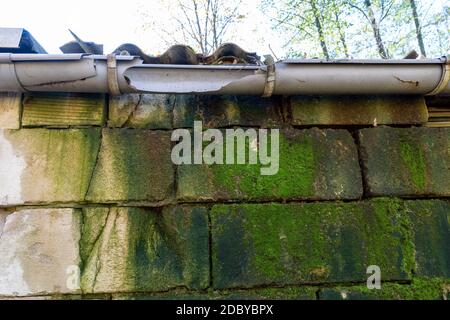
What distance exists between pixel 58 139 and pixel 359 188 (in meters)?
1.68

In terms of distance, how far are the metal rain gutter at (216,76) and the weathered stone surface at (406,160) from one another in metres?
0.28

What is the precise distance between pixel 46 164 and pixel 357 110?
1.77 metres

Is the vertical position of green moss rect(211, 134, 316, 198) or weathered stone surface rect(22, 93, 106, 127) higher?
weathered stone surface rect(22, 93, 106, 127)

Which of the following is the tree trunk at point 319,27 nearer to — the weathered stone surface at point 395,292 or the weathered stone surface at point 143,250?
the weathered stone surface at point 395,292

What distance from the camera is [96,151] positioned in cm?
204

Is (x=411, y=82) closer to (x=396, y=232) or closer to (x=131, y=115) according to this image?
(x=396, y=232)

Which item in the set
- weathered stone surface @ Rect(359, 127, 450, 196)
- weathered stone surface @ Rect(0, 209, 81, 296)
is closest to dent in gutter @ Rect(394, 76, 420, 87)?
weathered stone surface @ Rect(359, 127, 450, 196)

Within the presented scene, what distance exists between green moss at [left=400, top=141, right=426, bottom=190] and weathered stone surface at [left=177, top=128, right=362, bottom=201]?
0.94 feet

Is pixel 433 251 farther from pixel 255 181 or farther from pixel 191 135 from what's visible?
pixel 191 135

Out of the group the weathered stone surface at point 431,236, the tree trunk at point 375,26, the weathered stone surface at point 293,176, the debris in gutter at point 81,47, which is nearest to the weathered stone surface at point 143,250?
the weathered stone surface at point 293,176

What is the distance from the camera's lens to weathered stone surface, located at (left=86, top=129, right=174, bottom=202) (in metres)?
2.00

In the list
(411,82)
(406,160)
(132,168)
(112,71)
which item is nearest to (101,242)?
(132,168)

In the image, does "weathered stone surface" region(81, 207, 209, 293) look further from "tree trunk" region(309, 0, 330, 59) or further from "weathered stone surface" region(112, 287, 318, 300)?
"tree trunk" region(309, 0, 330, 59)

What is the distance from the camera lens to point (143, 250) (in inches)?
77.6
